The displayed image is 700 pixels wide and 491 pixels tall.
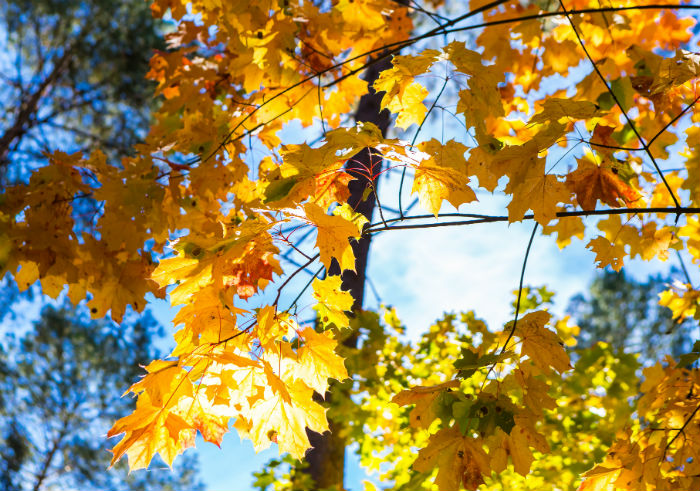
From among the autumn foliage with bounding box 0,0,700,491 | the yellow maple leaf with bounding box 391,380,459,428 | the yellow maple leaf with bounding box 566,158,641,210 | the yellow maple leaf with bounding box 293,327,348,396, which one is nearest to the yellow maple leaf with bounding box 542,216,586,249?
the autumn foliage with bounding box 0,0,700,491

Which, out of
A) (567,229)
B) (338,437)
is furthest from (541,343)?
(338,437)

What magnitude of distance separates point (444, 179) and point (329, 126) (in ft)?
5.04

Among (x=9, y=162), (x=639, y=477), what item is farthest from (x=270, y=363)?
(x=9, y=162)

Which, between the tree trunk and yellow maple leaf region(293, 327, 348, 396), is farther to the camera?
the tree trunk

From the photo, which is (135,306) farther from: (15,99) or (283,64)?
(15,99)

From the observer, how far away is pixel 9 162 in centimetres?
712

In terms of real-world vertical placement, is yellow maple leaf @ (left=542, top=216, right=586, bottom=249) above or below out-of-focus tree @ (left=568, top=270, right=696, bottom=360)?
below

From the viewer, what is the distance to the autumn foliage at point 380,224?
1.22m

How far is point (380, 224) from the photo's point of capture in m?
1.37

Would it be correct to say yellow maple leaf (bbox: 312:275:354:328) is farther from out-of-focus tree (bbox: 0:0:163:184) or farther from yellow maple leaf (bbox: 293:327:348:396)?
out-of-focus tree (bbox: 0:0:163:184)

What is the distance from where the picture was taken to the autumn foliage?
3.99ft

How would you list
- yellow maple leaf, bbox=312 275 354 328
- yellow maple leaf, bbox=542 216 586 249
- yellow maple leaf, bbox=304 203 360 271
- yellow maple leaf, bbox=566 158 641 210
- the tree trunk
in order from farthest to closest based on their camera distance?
1. the tree trunk
2. yellow maple leaf, bbox=542 216 586 249
3. yellow maple leaf, bbox=566 158 641 210
4. yellow maple leaf, bbox=312 275 354 328
5. yellow maple leaf, bbox=304 203 360 271

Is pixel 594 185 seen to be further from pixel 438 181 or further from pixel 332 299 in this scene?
pixel 332 299

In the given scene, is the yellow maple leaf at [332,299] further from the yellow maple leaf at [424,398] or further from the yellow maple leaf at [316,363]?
the yellow maple leaf at [424,398]
